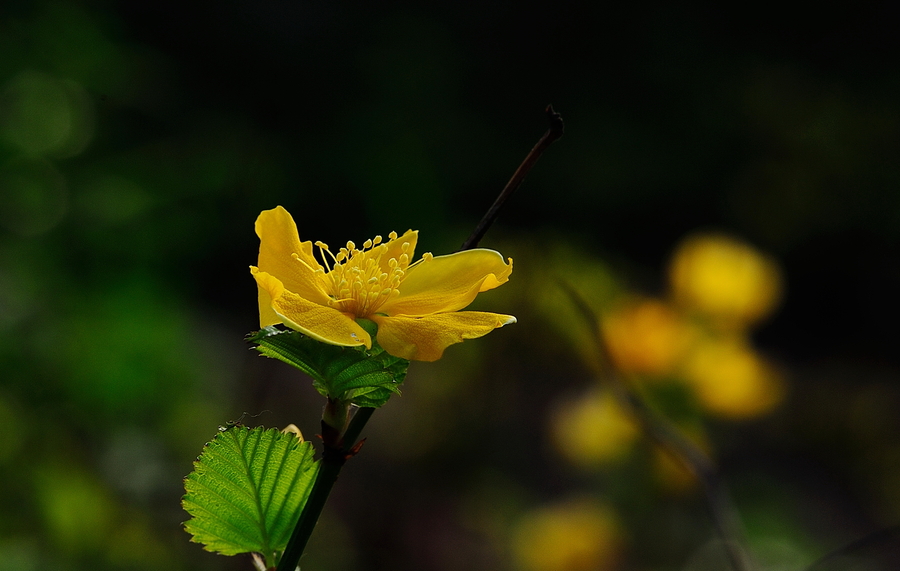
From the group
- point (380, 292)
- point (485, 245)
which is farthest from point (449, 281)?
point (485, 245)

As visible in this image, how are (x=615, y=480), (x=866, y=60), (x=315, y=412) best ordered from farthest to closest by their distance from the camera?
(x=866, y=60)
(x=315, y=412)
(x=615, y=480)

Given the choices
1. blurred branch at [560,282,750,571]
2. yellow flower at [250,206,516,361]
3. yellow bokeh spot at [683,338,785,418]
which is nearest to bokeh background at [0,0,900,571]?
yellow bokeh spot at [683,338,785,418]

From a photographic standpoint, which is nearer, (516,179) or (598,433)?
(516,179)

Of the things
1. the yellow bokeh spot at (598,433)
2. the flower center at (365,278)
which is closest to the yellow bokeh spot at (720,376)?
the yellow bokeh spot at (598,433)

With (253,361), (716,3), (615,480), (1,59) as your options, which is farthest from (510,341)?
(716,3)

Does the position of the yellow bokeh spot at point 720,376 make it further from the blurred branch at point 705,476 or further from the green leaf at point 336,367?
the green leaf at point 336,367

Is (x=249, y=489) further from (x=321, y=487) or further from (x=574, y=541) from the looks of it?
(x=574, y=541)

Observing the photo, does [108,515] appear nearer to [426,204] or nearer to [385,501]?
[385,501]
